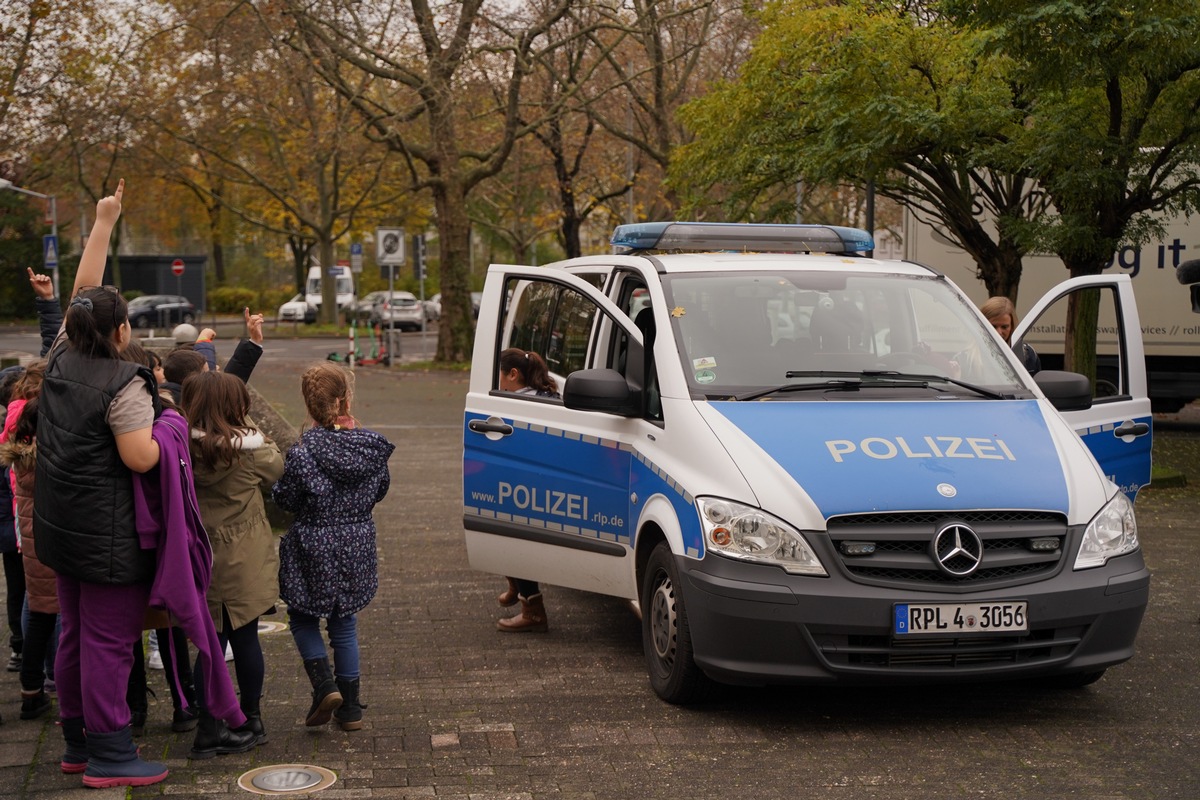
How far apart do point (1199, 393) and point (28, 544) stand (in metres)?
15.4

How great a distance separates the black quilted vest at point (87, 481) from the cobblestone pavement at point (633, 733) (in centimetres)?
77

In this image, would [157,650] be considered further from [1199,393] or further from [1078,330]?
[1199,393]

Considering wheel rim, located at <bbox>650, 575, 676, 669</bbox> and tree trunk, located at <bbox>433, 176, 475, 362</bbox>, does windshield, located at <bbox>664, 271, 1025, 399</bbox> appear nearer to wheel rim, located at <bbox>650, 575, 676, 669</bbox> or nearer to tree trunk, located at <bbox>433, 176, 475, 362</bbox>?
wheel rim, located at <bbox>650, 575, 676, 669</bbox>

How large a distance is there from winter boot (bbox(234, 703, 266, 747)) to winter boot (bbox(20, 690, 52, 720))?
93 centimetres

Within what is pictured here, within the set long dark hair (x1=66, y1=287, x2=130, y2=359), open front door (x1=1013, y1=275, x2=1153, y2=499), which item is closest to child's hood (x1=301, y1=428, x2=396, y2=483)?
long dark hair (x1=66, y1=287, x2=130, y2=359)

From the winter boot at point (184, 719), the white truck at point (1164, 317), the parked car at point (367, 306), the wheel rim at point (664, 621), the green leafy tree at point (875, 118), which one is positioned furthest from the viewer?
the parked car at point (367, 306)

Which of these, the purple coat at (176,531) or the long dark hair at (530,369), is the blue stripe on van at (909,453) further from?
the purple coat at (176,531)

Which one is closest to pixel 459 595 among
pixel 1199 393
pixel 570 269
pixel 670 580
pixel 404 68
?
pixel 570 269

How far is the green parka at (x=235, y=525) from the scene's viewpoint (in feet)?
17.3

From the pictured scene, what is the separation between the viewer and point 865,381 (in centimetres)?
622

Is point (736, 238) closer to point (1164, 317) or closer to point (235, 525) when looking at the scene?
point (235, 525)

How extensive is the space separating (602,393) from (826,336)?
1.04 metres

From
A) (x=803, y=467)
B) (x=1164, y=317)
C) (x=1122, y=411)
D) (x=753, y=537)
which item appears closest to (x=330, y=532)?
(x=753, y=537)

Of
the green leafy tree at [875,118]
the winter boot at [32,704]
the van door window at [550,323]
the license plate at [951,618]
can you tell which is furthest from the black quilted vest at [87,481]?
the green leafy tree at [875,118]
